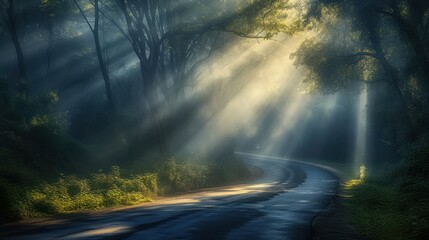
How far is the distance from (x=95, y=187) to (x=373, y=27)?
743 inches

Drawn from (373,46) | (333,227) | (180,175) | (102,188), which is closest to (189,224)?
(333,227)

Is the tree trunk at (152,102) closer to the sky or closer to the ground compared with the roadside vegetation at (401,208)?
closer to the sky

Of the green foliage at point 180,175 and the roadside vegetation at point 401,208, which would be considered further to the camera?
the green foliage at point 180,175

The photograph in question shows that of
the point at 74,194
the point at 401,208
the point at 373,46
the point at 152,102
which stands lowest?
the point at 401,208

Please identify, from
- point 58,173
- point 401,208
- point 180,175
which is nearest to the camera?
point 401,208

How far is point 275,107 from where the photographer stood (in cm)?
8869

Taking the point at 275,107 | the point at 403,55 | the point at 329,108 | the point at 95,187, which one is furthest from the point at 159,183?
the point at 275,107

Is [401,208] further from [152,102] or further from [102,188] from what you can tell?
[152,102]

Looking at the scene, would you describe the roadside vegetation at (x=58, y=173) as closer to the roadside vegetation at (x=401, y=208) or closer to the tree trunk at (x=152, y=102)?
the tree trunk at (x=152, y=102)

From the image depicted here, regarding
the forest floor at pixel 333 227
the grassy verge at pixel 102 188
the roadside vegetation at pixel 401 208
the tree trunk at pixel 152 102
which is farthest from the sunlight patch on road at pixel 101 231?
the tree trunk at pixel 152 102

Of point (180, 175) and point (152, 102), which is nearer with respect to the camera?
point (180, 175)

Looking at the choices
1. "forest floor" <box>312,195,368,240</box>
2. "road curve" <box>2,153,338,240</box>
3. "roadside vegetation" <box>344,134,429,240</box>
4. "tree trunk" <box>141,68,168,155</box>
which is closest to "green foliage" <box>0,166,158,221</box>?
"road curve" <box>2,153,338,240</box>

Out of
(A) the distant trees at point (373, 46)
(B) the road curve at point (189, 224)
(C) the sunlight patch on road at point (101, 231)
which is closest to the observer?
(C) the sunlight patch on road at point (101, 231)

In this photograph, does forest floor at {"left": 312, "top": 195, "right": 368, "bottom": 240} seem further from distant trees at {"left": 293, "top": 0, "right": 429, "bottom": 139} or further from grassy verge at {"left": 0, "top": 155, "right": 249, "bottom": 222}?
distant trees at {"left": 293, "top": 0, "right": 429, "bottom": 139}
